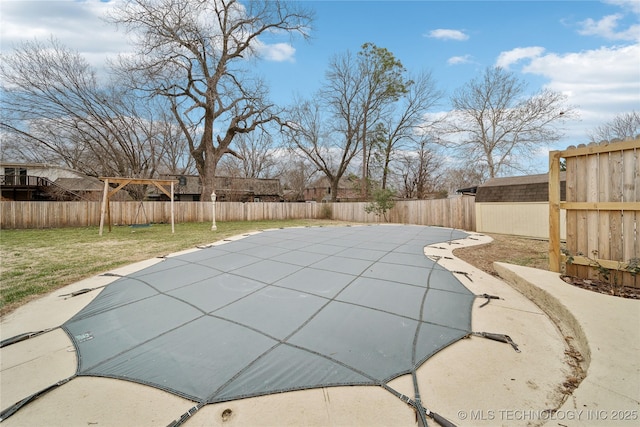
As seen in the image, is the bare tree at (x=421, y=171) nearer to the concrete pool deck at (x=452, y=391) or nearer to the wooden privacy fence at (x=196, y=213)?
the wooden privacy fence at (x=196, y=213)

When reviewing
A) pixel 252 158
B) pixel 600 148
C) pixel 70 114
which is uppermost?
pixel 252 158

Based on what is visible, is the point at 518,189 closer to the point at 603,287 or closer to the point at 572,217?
the point at 572,217

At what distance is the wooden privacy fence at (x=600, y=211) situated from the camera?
253 cm

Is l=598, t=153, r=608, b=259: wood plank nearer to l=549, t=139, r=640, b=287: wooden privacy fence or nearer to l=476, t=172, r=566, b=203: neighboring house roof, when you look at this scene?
l=549, t=139, r=640, b=287: wooden privacy fence

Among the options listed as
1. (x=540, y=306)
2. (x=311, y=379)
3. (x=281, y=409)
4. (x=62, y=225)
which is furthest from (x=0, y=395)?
(x=62, y=225)

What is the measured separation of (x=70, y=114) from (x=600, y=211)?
60.0 feet

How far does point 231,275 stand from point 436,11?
31.2 feet

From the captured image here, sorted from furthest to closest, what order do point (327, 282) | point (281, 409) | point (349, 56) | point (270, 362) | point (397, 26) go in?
point (349, 56) → point (397, 26) → point (327, 282) → point (270, 362) → point (281, 409)

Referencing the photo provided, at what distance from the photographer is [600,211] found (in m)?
2.72

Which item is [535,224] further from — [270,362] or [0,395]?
[0,395]

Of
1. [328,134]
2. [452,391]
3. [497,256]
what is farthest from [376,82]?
[452,391]

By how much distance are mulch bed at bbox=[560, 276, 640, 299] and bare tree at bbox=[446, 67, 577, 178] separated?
1613cm

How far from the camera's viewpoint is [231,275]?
3402mm

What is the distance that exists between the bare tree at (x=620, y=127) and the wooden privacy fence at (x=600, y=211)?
713 inches
